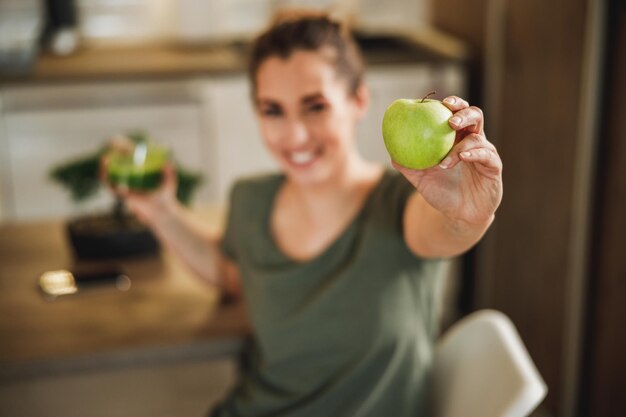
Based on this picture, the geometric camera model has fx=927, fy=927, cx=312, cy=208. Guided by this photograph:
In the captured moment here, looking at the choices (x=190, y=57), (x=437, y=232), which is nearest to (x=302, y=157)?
(x=437, y=232)

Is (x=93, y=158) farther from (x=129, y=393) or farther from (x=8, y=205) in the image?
(x=8, y=205)

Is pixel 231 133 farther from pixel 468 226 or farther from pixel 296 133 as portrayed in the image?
pixel 468 226

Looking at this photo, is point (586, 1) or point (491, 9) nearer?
point (586, 1)

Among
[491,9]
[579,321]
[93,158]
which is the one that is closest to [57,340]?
[93,158]

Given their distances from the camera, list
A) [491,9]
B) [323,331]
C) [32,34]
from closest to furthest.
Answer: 1. [323,331]
2. [491,9]
3. [32,34]

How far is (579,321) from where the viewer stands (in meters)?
2.72

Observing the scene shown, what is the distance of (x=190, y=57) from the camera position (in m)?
3.89

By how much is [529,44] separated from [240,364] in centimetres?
164

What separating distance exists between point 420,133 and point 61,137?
279 cm

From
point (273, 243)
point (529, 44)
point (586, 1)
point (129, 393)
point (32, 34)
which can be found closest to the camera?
point (273, 243)

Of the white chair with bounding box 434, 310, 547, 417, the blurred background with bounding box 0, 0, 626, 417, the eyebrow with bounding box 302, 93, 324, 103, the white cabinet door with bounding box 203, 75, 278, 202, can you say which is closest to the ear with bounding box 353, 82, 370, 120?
the eyebrow with bounding box 302, 93, 324, 103

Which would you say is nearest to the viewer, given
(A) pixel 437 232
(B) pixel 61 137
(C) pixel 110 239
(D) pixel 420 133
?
(D) pixel 420 133

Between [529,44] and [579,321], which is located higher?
[529,44]

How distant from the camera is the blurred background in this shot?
2482 mm
